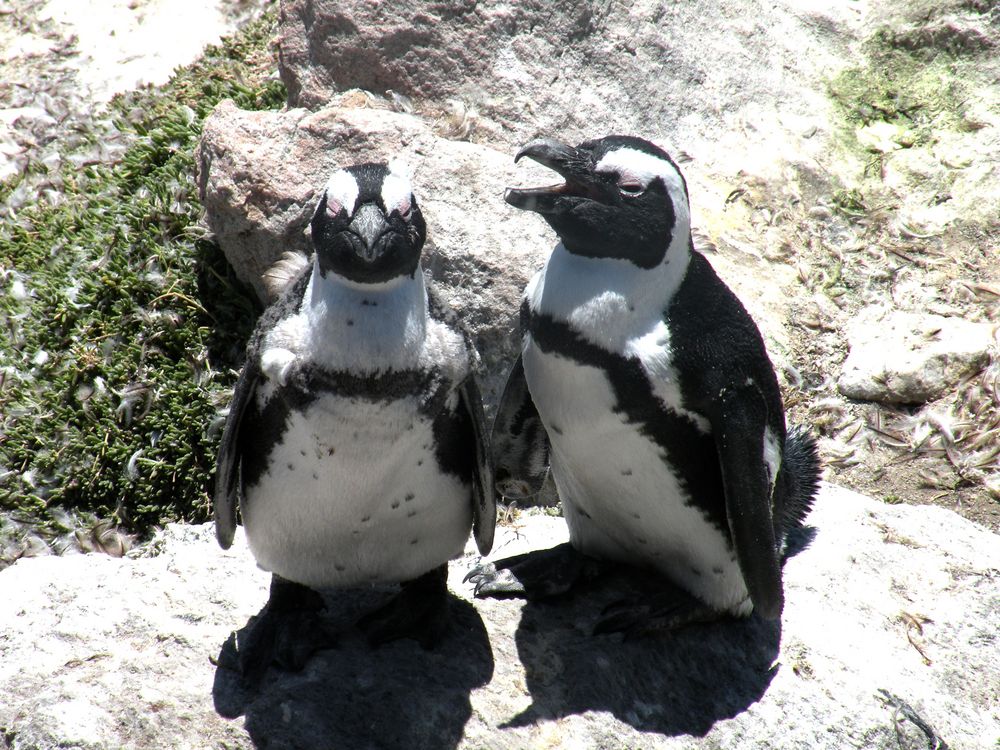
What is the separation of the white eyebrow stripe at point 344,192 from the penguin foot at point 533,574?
1.21 m

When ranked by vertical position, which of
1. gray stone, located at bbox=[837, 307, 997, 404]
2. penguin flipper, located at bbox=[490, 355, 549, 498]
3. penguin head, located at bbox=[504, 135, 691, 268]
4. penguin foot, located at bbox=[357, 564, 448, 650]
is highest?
penguin head, located at bbox=[504, 135, 691, 268]

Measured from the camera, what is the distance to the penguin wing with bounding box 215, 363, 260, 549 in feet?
8.03

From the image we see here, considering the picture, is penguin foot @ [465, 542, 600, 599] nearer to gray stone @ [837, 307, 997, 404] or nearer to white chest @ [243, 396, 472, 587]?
white chest @ [243, 396, 472, 587]

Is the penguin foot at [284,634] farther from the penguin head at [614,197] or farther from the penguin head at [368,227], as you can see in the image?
the penguin head at [614,197]

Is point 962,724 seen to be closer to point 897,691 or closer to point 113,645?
point 897,691

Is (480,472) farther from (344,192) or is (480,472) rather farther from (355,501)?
(344,192)

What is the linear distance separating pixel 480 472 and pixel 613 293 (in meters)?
0.53

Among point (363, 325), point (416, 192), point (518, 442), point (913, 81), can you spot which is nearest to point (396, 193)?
point (363, 325)

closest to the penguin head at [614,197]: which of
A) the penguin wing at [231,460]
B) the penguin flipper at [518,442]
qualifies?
the penguin flipper at [518,442]

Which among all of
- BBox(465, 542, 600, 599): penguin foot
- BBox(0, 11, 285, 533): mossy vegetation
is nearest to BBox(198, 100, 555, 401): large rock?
BBox(0, 11, 285, 533): mossy vegetation

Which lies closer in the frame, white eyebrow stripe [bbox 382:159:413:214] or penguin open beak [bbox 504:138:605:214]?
white eyebrow stripe [bbox 382:159:413:214]

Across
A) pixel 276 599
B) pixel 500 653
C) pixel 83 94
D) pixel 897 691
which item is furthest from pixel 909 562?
pixel 83 94

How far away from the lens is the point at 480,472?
2568mm

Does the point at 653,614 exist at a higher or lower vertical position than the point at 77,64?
higher
